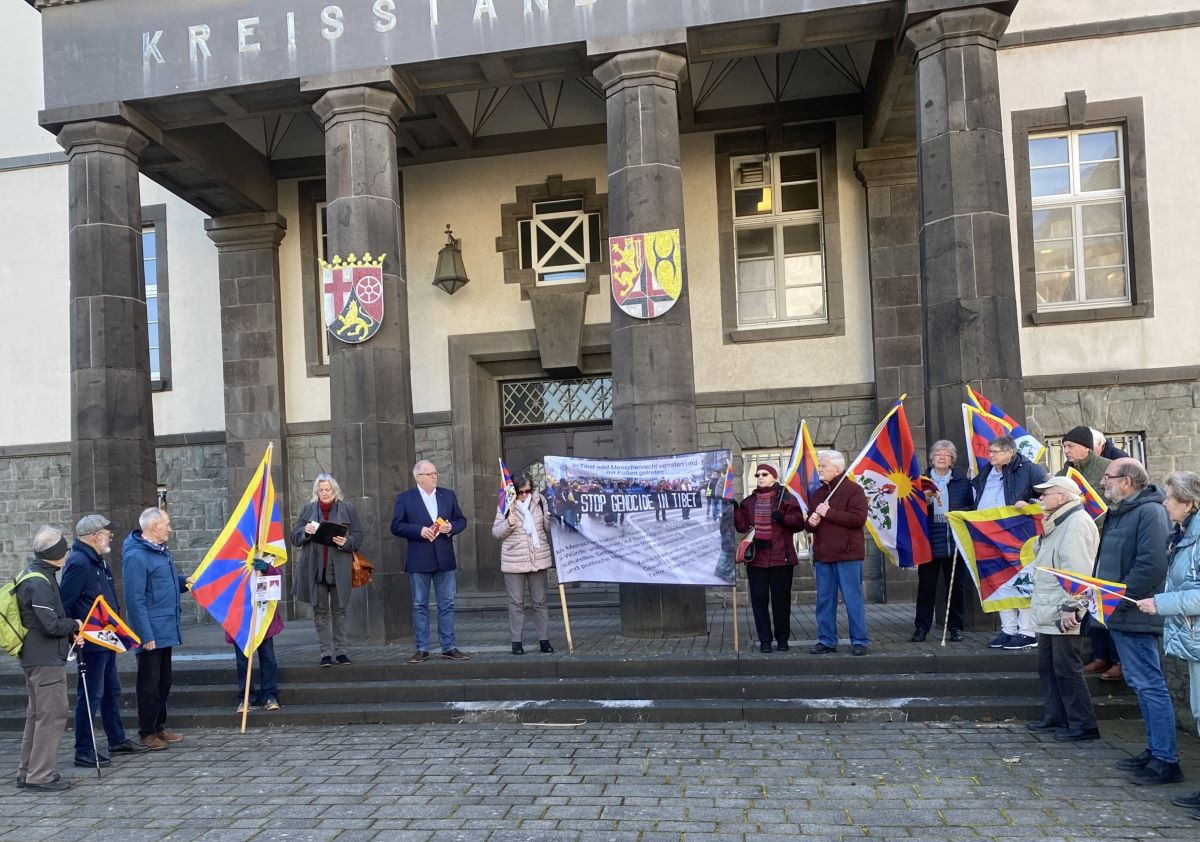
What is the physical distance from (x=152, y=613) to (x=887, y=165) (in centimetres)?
1041

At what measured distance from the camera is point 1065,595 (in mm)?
6816

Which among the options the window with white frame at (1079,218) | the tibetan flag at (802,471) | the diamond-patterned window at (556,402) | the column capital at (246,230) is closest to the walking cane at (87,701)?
the tibetan flag at (802,471)

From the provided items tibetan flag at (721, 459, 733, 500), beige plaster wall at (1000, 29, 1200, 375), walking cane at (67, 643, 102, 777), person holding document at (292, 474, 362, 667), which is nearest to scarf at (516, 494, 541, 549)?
person holding document at (292, 474, 362, 667)

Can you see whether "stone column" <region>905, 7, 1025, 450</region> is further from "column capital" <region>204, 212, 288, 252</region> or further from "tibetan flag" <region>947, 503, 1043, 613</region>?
"column capital" <region>204, 212, 288, 252</region>

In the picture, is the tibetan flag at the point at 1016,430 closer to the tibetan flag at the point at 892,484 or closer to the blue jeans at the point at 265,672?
the tibetan flag at the point at 892,484

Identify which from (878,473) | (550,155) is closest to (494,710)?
(878,473)

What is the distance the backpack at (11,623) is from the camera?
6977mm

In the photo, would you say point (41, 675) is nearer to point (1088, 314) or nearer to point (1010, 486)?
point (1010, 486)

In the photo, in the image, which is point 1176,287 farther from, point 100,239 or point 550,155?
point 100,239

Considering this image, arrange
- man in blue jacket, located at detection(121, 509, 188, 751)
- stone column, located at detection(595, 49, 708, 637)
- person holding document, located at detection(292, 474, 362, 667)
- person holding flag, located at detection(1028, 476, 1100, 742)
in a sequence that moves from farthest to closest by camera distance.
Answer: stone column, located at detection(595, 49, 708, 637) < person holding document, located at detection(292, 474, 362, 667) < man in blue jacket, located at detection(121, 509, 188, 751) < person holding flag, located at detection(1028, 476, 1100, 742)

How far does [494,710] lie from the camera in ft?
27.8

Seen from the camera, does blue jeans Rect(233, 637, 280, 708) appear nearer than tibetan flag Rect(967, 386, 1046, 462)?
Yes

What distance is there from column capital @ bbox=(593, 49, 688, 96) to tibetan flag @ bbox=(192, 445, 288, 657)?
5201 mm

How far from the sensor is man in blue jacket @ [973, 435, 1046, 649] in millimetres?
8750
